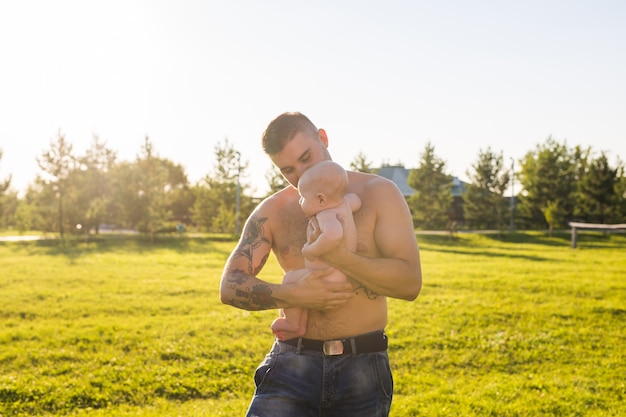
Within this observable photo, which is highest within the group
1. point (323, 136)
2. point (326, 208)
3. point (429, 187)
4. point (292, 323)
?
point (429, 187)

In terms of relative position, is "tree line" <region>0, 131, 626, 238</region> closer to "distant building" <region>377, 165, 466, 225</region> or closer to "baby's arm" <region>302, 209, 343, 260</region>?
"distant building" <region>377, 165, 466, 225</region>

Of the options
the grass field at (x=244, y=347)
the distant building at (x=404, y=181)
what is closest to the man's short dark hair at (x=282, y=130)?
the grass field at (x=244, y=347)

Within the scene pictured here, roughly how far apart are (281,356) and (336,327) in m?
0.37

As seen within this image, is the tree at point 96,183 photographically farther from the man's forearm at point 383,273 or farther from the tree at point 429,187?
the man's forearm at point 383,273

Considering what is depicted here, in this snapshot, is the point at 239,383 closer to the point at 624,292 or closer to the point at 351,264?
the point at 351,264

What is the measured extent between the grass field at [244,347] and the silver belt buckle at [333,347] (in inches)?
180

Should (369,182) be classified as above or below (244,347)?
above

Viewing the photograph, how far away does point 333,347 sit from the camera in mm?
3080

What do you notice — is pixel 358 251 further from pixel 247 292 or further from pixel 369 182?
pixel 247 292

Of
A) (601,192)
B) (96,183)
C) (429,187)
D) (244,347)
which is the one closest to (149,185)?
(96,183)

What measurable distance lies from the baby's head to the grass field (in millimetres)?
→ 5159

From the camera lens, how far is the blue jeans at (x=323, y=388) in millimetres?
3045

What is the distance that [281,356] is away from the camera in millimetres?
3172

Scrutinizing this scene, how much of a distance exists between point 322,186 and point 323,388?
1.15m
